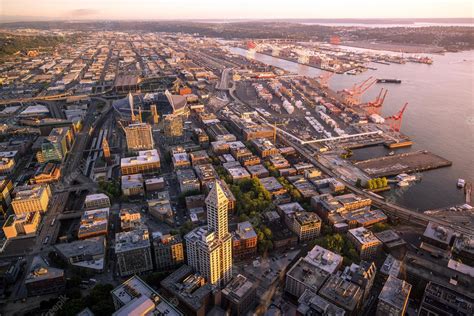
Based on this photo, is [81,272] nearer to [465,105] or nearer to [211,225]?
[211,225]

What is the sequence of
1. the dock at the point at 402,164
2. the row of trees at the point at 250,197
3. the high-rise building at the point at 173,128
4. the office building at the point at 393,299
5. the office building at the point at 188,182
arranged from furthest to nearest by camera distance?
the high-rise building at the point at 173,128 < the dock at the point at 402,164 < the office building at the point at 188,182 < the row of trees at the point at 250,197 < the office building at the point at 393,299

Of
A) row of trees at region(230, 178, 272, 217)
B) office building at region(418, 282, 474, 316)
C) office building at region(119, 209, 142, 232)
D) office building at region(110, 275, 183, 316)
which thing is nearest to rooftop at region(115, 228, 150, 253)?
office building at region(119, 209, 142, 232)

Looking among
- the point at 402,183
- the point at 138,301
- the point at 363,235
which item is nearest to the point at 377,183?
the point at 402,183

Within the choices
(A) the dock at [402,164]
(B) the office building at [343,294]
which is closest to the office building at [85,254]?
(B) the office building at [343,294]

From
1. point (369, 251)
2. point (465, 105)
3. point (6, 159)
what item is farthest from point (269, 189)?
point (465, 105)

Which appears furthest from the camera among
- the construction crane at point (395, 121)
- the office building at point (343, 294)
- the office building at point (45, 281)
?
the construction crane at point (395, 121)

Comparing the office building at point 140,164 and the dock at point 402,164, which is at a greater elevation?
the office building at point 140,164

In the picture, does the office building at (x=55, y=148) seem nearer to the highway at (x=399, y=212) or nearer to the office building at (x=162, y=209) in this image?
the office building at (x=162, y=209)
